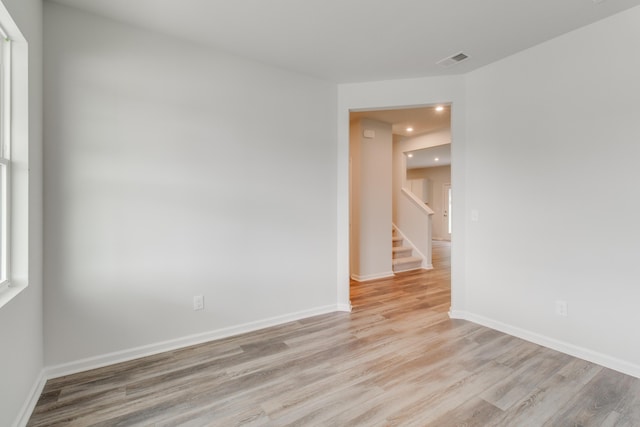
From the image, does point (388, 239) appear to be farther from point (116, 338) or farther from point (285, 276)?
point (116, 338)

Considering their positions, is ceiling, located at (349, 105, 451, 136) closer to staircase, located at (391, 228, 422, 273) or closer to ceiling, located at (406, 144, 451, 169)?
ceiling, located at (406, 144, 451, 169)

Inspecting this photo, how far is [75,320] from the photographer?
2.09m

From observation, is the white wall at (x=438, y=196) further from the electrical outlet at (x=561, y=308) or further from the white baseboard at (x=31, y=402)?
the white baseboard at (x=31, y=402)

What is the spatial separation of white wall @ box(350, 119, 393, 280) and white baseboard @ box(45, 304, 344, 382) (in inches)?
65.1

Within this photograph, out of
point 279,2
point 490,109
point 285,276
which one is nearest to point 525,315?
point 490,109

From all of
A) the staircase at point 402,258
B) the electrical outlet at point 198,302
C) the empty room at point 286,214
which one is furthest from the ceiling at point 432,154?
the electrical outlet at point 198,302

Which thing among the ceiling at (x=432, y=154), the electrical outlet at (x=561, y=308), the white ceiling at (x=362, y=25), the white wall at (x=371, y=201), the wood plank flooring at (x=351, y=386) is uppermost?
the ceiling at (x=432, y=154)

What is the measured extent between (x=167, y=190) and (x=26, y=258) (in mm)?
967

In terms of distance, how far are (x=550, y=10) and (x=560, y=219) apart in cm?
160

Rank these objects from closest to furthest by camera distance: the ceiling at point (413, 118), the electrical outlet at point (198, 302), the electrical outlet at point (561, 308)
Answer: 1. the electrical outlet at point (561, 308)
2. the electrical outlet at point (198, 302)
3. the ceiling at point (413, 118)

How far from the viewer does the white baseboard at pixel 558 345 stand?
82.4 inches

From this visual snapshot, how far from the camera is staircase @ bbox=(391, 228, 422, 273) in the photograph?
212 inches

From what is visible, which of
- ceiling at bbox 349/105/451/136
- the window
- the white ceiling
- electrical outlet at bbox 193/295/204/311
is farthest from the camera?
ceiling at bbox 349/105/451/136

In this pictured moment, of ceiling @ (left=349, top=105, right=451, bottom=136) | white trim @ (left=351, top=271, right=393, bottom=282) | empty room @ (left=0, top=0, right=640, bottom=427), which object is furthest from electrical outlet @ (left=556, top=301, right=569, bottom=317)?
ceiling @ (left=349, top=105, right=451, bottom=136)
